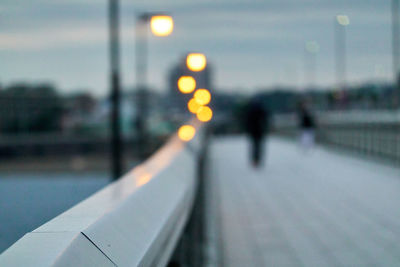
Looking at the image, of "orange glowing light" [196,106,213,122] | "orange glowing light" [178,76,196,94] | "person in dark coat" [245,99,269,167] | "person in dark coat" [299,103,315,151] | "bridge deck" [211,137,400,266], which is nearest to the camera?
"bridge deck" [211,137,400,266]

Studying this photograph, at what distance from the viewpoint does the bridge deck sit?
8.29 metres

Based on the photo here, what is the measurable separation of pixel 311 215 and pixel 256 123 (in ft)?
29.1

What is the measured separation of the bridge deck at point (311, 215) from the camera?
8.29m

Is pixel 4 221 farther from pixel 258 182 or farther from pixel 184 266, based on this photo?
pixel 258 182

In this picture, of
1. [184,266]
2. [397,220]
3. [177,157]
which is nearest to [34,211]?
[184,266]

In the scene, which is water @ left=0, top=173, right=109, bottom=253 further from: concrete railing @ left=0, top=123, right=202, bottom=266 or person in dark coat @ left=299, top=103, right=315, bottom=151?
person in dark coat @ left=299, top=103, right=315, bottom=151

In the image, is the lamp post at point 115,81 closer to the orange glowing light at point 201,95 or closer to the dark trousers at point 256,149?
the dark trousers at point 256,149

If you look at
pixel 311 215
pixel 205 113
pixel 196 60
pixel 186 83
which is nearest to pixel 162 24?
pixel 311 215

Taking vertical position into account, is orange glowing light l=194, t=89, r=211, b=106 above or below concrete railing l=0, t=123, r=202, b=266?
above

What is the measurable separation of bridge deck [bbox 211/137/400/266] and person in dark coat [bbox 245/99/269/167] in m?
0.82

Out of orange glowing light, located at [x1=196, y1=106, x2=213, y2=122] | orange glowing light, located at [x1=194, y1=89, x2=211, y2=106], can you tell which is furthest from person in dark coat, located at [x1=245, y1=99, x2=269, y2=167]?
orange glowing light, located at [x1=196, y1=106, x2=213, y2=122]

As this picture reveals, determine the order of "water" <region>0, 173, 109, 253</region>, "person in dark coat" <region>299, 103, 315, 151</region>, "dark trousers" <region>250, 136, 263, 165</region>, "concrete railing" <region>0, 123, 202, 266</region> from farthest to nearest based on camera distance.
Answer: "person in dark coat" <region>299, 103, 315, 151</region> < "dark trousers" <region>250, 136, 263, 165</region> < "water" <region>0, 173, 109, 253</region> < "concrete railing" <region>0, 123, 202, 266</region>

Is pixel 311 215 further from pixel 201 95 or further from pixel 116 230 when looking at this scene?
Answer: pixel 201 95

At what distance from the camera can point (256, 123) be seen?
66.5 ft
